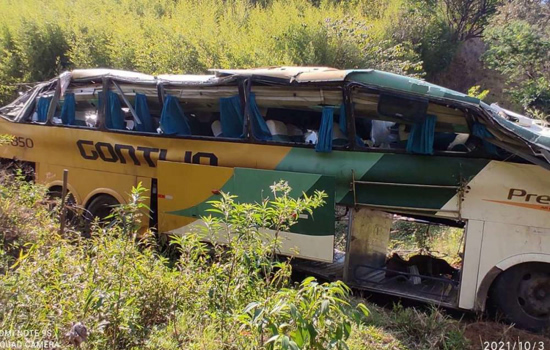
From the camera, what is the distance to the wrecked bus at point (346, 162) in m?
5.07

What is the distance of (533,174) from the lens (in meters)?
4.95

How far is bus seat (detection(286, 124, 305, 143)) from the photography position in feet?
21.3

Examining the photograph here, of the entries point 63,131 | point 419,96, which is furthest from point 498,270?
point 63,131

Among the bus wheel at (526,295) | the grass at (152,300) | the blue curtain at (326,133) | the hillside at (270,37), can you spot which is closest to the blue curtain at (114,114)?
the hillside at (270,37)

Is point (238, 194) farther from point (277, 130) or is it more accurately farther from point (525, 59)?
point (525, 59)

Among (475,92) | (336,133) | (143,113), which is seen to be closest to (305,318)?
(336,133)

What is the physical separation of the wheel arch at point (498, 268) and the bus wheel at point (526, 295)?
9 cm

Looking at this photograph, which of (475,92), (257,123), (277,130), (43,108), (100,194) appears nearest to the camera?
(257,123)

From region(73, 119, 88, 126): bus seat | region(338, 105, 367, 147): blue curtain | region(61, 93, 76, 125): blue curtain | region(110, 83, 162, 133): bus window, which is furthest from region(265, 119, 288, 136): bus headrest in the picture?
region(61, 93, 76, 125): blue curtain

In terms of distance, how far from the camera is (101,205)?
25.4 ft

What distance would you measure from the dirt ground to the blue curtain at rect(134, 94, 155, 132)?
5087 millimetres

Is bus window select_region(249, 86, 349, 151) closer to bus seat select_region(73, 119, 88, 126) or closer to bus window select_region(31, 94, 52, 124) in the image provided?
bus seat select_region(73, 119, 88, 126)

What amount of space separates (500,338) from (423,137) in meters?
2.18

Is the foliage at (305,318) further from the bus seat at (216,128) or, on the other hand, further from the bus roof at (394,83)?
the bus seat at (216,128)
